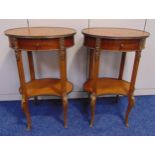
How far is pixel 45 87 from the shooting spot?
1.73m

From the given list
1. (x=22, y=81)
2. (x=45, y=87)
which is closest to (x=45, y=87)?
(x=45, y=87)

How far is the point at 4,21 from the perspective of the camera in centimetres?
168

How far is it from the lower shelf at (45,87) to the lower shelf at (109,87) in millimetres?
196

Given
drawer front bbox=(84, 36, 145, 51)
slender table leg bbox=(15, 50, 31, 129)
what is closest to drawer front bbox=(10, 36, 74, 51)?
slender table leg bbox=(15, 50, 31, 129)

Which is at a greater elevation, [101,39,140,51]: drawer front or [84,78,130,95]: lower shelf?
[101,39,140,51]: drawer front

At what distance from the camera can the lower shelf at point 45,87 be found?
1622mm

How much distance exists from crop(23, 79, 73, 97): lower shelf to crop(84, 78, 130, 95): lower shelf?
196 mm

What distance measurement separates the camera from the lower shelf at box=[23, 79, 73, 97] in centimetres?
162

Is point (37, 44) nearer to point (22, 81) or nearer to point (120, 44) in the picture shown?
point (22, 81)

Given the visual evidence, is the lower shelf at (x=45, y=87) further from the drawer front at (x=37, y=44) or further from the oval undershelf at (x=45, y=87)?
the drawer front at (x=37, y=44)

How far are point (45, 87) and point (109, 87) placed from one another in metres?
0.64

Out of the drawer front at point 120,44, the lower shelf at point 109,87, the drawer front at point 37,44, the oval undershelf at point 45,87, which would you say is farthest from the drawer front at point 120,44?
the oval undershelf at point 45,87

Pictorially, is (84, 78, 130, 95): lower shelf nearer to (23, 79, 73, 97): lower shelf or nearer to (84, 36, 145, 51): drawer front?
(23, 79, 73, 97): lower shelf
